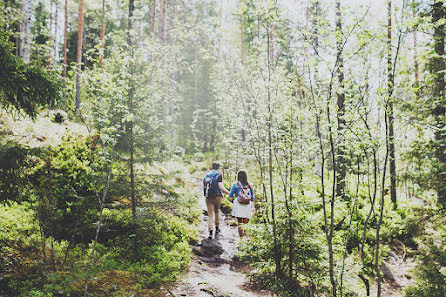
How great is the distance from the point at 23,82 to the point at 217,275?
16.7 feet

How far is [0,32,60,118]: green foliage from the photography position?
395 centimetres

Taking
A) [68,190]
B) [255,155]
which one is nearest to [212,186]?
[255,155]

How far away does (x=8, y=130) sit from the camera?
7.07m

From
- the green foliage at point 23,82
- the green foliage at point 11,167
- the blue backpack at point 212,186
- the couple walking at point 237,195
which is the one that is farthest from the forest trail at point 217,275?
the green foliage at point 23,82

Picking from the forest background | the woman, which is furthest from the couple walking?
the forest background

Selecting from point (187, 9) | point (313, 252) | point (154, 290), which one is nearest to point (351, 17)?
point (313, 252)

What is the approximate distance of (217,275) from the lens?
557cm

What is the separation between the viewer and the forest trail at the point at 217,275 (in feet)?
15.2

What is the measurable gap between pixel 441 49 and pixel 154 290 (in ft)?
31.6

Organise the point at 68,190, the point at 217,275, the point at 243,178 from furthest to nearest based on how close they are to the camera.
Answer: the point at 243,178 < the point at 68,190 < the point at 217,275

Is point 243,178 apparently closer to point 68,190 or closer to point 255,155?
point 255,155

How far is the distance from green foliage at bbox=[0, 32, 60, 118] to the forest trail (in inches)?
159

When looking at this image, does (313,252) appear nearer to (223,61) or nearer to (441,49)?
(223,61)

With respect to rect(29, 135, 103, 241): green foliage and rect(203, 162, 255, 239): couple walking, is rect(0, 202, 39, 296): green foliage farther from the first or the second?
rect(203, 162, 255, 239): couple walking
